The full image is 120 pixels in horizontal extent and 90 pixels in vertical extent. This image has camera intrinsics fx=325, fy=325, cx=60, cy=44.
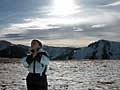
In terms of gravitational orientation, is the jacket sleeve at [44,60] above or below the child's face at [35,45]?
below

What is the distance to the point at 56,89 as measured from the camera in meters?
23.7

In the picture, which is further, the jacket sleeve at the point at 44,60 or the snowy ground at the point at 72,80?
the snowy ground at the point at 72,80

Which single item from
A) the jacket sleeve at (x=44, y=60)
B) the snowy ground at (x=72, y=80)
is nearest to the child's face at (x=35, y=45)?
the jacket sleeve at (x=44, y=60)

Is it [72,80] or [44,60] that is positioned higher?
[44,60]

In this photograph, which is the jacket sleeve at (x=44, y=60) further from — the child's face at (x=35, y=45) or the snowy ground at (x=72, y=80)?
the snowy ground at (x=72, y=80)

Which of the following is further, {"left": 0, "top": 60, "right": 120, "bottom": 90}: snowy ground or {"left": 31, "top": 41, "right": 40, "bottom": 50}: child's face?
{"left": 0, "top": 60, "right": 120, "bottom": 90}: snowy ground

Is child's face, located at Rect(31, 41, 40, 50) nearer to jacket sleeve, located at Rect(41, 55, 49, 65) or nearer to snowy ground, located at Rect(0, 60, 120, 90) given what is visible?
jacket sleeve, located at Rect(41, 55, 49, 65)

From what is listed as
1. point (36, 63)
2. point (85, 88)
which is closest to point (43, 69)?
point (36, 63)

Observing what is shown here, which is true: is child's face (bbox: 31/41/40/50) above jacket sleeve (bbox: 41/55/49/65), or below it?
above

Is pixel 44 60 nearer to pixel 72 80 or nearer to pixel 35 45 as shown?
pixel 35 45

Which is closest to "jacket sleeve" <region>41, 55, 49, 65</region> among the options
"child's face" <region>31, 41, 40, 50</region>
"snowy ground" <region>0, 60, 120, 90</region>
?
"child's face" <region>31, 41, 40, 50</region>

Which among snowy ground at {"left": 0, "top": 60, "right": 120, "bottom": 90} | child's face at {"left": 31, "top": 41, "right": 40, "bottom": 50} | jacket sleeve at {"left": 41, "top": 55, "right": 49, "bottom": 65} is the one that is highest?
child's face at {"left": 31, "top": 41, "right": 40, "bottom": 50}

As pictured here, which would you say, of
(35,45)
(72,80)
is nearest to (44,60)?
(35,45)

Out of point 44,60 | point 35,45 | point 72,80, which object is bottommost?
point 72,80
